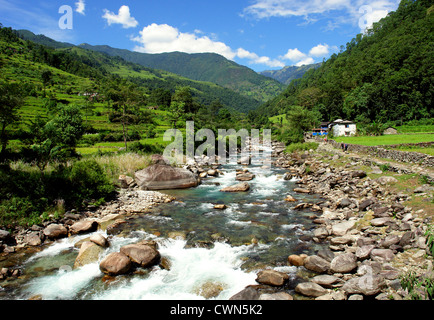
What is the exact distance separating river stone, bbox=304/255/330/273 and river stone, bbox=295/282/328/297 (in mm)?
1247

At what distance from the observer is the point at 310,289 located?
8.14m

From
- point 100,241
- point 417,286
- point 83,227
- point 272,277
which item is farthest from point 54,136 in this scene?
point 417,286

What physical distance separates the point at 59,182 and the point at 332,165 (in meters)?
25.9

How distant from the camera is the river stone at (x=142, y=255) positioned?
33.0 ft

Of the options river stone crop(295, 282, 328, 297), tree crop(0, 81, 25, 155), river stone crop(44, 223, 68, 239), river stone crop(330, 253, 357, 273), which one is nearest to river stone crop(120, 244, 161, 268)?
river stone crop(44, 223, 68, 239)

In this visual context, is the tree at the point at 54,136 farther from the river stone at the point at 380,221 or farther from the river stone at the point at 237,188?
the river stone at the point at 380,221

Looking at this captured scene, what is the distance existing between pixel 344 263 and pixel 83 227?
41.1 feet

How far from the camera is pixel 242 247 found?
38.8 ft

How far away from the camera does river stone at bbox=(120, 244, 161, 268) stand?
1006cm

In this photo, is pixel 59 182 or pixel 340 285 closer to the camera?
pixel 340 285

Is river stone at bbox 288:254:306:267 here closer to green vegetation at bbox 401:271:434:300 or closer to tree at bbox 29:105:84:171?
green vegetation at bbox 401:271:434:300

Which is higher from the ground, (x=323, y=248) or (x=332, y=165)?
(x=332, y=165)
